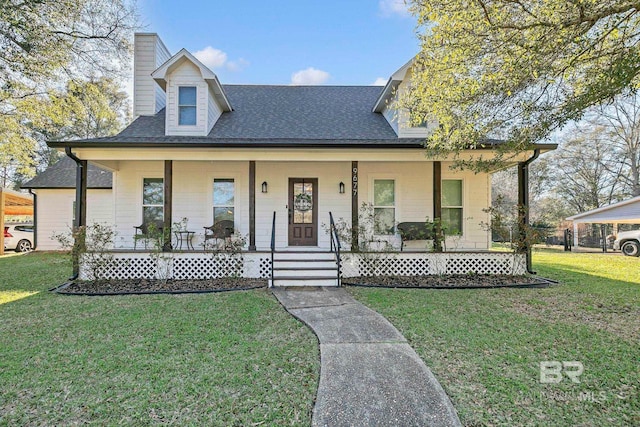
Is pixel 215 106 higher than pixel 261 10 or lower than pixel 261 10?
lower

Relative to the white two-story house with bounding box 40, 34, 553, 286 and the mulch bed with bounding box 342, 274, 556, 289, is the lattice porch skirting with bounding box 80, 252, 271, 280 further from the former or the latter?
the mulch bed with bounding box 342, 274, 556, 289

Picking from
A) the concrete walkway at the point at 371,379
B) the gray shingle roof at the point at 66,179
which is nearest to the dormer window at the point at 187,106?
the gray shingle roof at the point at 66,179

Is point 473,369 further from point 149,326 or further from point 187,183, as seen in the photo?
point 187,183

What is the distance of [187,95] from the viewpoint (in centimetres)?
892

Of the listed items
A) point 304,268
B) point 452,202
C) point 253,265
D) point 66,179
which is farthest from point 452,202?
point 66,179

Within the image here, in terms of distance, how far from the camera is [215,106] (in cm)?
964

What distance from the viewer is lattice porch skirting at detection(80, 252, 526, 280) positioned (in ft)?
24.6

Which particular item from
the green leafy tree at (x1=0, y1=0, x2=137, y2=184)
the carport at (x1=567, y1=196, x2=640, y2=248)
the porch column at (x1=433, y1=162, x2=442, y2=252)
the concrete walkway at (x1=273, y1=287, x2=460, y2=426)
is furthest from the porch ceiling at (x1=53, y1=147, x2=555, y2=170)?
the carport at (x1=567, y1=196, x2=640, y2=248)

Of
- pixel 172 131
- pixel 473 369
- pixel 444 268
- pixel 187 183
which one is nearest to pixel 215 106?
pixel 172 131

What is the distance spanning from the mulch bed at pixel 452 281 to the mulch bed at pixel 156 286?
2.45m

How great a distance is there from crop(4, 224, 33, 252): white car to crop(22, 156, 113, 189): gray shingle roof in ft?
7.59

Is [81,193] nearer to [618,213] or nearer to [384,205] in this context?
[384,205]

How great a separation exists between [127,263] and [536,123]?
919 centimetres

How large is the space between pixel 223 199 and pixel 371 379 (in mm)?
7343
